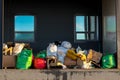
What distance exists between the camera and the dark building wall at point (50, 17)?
52.2 feet

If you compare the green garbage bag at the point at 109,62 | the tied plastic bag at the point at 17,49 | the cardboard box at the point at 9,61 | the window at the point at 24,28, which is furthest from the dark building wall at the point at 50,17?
the green garbage bag at the point at 109,62

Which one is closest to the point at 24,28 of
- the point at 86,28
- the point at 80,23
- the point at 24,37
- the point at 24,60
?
the point at 24,37

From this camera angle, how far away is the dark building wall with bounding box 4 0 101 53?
1590 cm

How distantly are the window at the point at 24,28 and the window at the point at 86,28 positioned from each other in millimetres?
1906

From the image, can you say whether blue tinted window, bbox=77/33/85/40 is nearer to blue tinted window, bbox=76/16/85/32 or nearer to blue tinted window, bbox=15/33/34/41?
blue tinted window, bbox=76/16/85/32

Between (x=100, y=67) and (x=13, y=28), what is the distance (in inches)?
194

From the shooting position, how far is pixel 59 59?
41.9ft

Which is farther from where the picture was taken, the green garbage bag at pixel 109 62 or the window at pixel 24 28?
the window at pixel 24 28

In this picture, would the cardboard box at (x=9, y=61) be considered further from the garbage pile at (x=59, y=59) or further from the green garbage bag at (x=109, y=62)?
the green garbage bag at (x=109, y=62)

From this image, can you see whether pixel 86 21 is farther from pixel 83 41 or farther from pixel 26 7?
pixel 26 7

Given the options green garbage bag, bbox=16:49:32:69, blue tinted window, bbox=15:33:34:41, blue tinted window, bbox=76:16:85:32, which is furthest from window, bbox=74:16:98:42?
green garbage bag, bbox=16:49:32:69

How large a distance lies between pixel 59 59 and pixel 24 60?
1281 millimetres

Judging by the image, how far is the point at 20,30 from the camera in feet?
52.8

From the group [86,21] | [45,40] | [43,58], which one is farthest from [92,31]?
[43,58]
